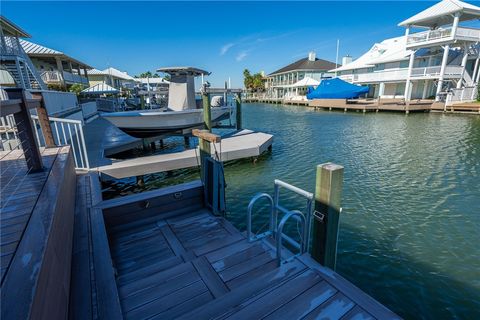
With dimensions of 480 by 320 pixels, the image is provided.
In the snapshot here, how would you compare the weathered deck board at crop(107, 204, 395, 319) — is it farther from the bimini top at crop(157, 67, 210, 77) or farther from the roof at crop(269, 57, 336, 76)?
the roof at crop(269, 57, 336, 76)

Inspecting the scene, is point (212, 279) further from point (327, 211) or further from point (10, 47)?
point (10, 47)

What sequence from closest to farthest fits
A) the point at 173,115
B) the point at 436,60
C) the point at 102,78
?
the point at 173,115 < the point at 436,60 < the point at 102,78

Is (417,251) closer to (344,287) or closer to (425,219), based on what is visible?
(425,219)

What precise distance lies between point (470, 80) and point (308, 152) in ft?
82.8

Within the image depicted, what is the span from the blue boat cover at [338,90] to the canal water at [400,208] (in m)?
18.3

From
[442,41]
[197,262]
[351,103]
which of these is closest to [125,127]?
[197,262]

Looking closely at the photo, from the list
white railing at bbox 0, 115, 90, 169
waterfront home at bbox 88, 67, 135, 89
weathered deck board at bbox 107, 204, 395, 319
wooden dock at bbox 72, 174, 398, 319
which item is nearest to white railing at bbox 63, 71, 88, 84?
waterfront home at bbox 88, 67, 135, 89

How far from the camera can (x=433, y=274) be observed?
358 centimetres

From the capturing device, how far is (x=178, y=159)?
23.8ft

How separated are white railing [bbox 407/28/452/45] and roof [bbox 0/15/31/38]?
33.1 m

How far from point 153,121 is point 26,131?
4904mm

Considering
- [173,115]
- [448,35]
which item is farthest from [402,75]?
[173,115]

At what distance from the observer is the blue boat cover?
28.4 meters

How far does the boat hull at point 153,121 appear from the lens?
24.4 feet
